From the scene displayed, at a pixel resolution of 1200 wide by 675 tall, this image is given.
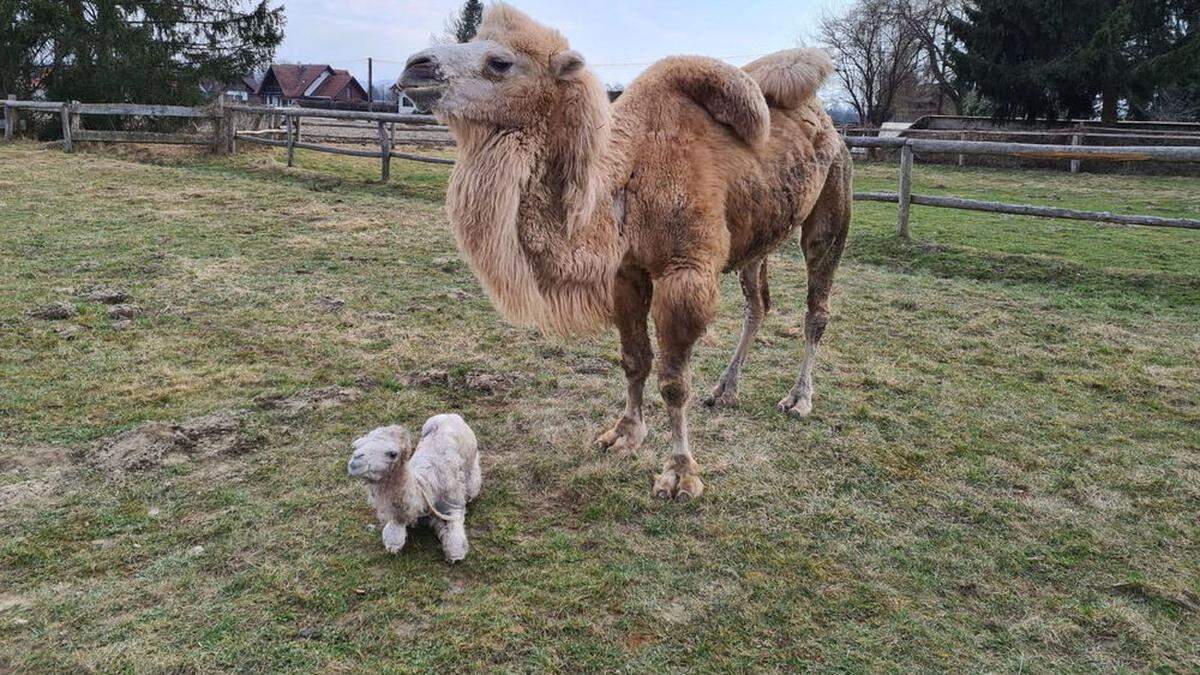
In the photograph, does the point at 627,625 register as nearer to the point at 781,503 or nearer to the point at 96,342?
the point at 781,503

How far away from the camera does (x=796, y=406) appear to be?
4633 mm

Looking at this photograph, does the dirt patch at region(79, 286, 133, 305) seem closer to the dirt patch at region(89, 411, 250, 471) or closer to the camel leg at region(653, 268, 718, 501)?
the dirt patch at region(89, 411, 250, 471)

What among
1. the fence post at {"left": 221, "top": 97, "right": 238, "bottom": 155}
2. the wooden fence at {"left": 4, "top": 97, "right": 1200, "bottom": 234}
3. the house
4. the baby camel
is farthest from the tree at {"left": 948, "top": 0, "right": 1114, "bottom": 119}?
the house

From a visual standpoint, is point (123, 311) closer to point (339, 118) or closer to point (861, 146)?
point (339, 118)

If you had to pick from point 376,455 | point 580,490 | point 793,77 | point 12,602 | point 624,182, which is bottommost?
point 12,602

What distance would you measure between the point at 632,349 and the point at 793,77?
5.71ft

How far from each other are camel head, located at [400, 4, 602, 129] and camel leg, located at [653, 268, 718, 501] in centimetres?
95

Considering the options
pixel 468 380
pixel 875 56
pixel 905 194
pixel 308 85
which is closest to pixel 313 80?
pixel 308 85

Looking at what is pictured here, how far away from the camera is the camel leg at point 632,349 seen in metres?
3.73

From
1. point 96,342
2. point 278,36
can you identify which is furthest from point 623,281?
point 278,36

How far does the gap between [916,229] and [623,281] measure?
9.10 m

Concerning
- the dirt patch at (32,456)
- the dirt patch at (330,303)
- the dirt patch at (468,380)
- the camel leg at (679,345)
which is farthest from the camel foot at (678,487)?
the dirt patch at (330,303)

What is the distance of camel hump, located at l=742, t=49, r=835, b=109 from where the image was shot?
4.14 meters

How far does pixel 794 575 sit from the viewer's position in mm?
2975
